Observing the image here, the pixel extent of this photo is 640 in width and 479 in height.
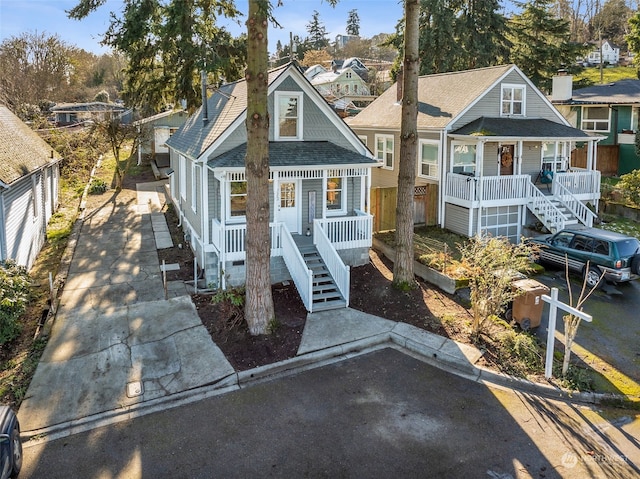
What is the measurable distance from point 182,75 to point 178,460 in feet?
76.5

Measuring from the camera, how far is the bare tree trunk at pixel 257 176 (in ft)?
33.2

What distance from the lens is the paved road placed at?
6.98 metres

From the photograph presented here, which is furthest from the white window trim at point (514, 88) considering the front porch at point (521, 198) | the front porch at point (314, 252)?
the front porch at point (314, 252)

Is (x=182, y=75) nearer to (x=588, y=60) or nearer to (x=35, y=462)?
(x=35, y=462)

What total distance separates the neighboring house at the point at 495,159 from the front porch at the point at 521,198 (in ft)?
0.12

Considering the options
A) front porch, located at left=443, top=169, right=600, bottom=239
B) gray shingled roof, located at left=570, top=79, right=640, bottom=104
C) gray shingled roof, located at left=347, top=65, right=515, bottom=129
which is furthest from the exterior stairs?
gray shingled roof, located at left=570, top=79, right=640, bottom=104

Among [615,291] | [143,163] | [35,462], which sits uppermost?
[143,163]

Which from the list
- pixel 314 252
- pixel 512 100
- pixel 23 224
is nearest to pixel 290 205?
pixel 314 252

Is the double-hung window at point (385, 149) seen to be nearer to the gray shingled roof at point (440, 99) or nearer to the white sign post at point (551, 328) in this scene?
the gray shingled roof at point (440, 99)

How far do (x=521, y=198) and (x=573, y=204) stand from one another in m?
2.16

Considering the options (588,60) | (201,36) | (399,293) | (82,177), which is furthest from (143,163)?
(588,60)

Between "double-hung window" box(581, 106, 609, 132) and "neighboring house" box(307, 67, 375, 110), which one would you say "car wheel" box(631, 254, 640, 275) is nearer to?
"double-hung window" box(581, 106, 609, 132)

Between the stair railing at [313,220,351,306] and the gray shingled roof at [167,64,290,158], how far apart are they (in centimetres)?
401

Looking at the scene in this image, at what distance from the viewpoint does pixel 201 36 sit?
23125mm
